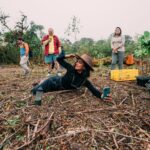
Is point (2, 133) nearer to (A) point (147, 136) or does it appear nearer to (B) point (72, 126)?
(B) point (72, 126)

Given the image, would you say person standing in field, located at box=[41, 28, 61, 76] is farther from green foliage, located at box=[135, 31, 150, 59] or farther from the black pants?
green foliage, located at box=[135, 31, 150, 59]

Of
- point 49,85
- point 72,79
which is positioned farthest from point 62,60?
point 49,85

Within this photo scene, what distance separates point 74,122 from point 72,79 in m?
1.42

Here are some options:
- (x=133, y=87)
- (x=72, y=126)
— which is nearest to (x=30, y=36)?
(x=133, y=87)

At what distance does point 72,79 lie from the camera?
5676 mm

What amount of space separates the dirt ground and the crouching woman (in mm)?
150

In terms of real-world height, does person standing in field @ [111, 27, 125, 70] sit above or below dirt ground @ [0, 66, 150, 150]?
above

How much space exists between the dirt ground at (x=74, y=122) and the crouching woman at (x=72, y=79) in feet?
0.49

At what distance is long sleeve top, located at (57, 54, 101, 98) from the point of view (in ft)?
18.1

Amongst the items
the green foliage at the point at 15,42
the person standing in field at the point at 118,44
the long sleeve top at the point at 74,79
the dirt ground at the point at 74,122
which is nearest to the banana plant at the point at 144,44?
the dirt ground at the point at 74,122

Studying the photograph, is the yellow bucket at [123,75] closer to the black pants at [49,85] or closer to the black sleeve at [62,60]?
the black pants at [49,85]

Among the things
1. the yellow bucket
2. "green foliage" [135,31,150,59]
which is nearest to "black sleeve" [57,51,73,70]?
"green foliage" [135,31,150,59]

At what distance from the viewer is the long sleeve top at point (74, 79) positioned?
218 inches

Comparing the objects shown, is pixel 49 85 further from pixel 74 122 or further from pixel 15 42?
pixel 15 42
